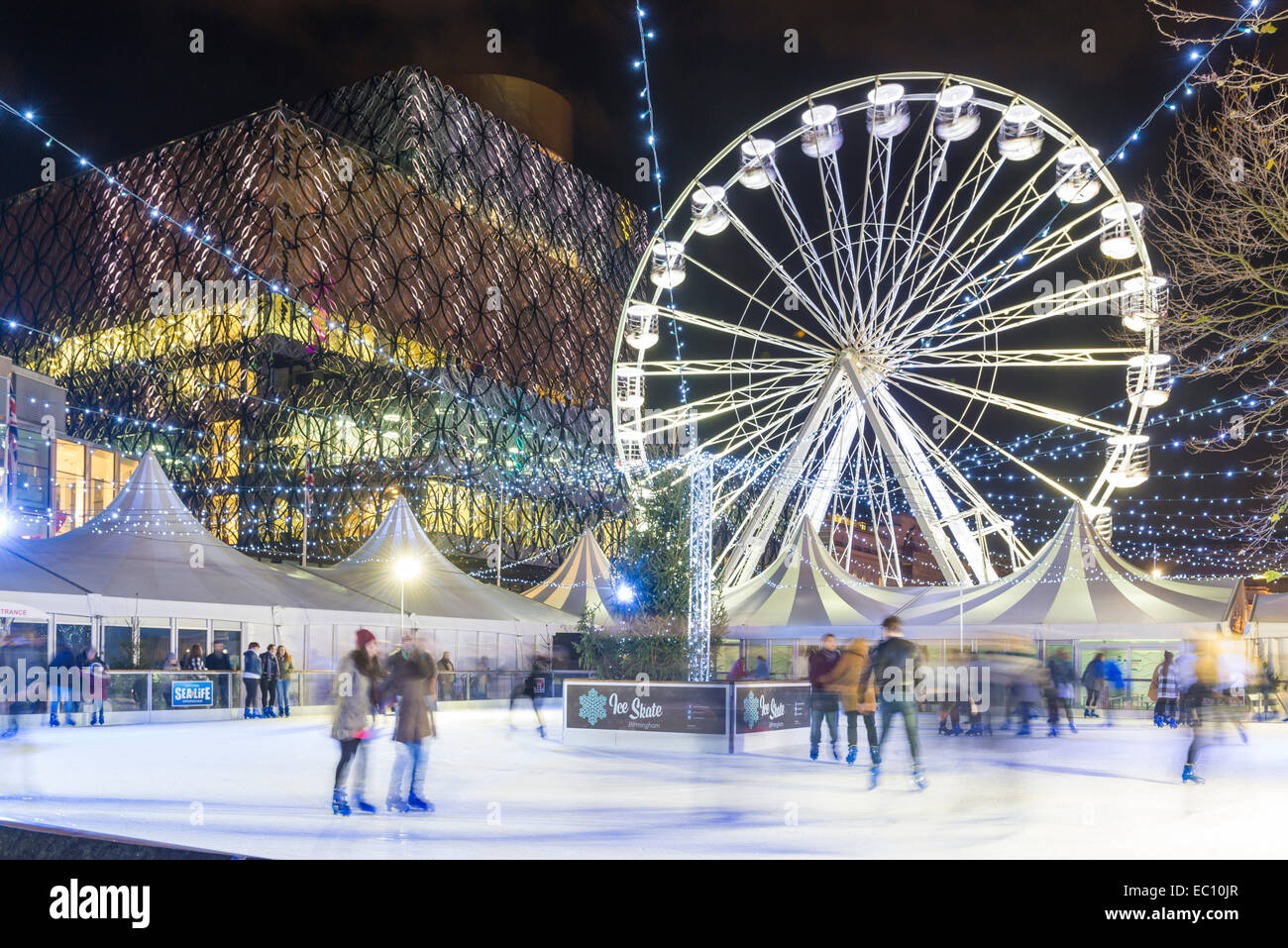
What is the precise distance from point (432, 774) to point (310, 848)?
5.03 m

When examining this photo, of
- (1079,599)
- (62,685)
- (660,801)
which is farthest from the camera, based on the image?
(1079,599)

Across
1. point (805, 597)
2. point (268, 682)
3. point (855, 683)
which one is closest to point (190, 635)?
point (268, 682)

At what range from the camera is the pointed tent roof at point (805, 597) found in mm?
28141

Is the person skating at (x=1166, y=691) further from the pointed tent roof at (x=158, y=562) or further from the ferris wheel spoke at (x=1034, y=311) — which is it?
the pointed tent roof at (x=158, y=562)

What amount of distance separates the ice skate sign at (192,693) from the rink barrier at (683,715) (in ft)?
26.1

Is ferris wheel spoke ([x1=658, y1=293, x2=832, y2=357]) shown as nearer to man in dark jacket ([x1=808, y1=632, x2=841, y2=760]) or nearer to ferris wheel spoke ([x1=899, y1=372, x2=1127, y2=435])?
ferris wheel spoke ([x1=899, y1=372, x2=1127, y2=435])

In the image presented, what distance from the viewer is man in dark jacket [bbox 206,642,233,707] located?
2162 centimetres

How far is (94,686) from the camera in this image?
1898 cm

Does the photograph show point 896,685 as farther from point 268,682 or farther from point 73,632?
point 73,632

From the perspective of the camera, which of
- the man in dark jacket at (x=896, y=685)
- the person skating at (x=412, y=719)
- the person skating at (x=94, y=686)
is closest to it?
the person skating at (x=412, y=719)

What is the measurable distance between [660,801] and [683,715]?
5749 mm

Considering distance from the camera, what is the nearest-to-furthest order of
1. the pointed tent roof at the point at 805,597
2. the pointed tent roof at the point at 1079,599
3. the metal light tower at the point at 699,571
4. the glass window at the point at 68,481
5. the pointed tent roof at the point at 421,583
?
the metal light tower at the point at 699,571
the pointed tent roof at the point at 1079,599
the pointed tent roof at the point at 805,597
the pointed tent roof at the point at 421,583
the glass window at the point at 68,481

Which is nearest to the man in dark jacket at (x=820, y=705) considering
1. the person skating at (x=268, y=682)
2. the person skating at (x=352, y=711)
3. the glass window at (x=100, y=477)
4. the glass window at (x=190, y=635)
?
the person skating at (x=352, y=711)
